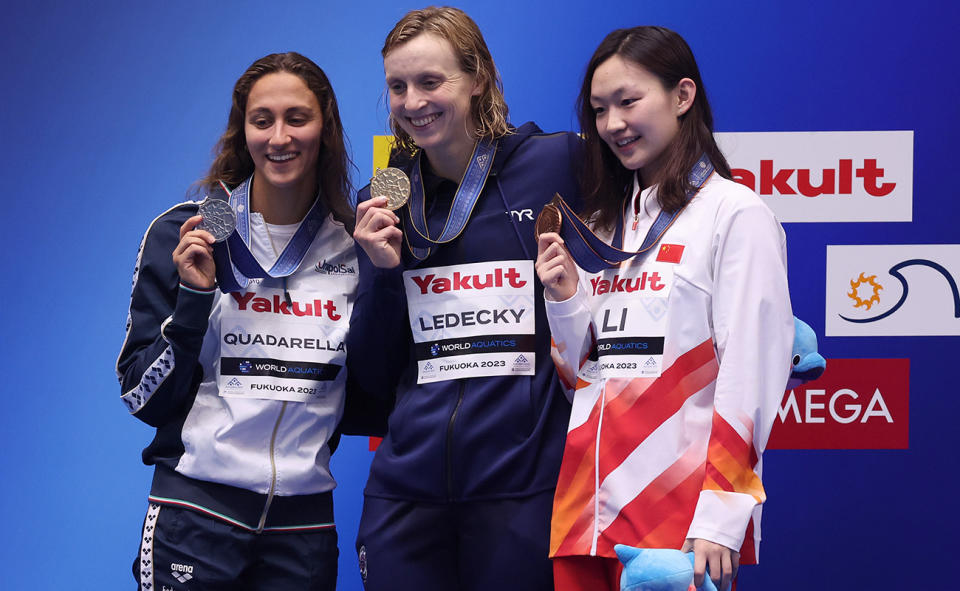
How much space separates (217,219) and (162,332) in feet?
0.86

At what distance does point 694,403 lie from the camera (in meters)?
1.66

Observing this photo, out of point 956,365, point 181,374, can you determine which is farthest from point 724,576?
point 956,365

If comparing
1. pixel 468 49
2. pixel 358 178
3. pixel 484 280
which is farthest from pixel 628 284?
pixel 358 178

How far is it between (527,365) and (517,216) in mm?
313

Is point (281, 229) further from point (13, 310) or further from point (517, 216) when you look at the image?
point (13, 310)

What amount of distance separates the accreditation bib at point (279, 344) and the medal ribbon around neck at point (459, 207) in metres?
0.27

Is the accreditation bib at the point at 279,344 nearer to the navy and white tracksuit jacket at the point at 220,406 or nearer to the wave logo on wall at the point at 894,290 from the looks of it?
the navy and white tracksuit jacket at the point at 220,406

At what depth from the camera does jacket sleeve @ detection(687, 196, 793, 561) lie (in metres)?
1.53

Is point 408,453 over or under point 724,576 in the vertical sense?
over

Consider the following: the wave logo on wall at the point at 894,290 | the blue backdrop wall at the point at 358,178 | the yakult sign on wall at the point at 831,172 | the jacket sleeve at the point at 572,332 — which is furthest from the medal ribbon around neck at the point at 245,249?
the wave logo on wall at the point at 894,290

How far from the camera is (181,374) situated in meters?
1.93

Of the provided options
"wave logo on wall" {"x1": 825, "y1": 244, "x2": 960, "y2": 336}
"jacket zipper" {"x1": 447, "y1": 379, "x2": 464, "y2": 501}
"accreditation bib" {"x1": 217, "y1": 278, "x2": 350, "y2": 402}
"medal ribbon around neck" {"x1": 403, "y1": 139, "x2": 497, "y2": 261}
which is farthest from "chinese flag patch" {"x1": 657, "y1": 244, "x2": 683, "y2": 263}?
"wave logo on wall" {"x1": 825, "y1": 244, "x2": 960, "y2": 336}

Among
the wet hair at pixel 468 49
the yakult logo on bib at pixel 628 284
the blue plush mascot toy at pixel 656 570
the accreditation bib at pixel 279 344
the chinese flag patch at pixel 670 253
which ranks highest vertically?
the wet hair at pixel 468 49

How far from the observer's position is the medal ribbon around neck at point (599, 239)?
1734 millimetres
